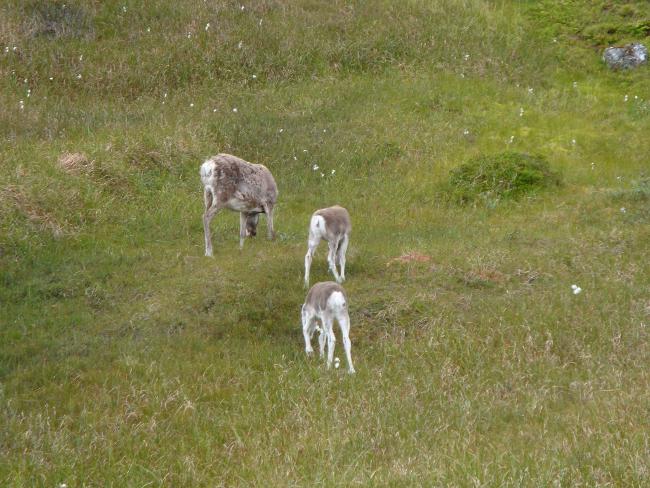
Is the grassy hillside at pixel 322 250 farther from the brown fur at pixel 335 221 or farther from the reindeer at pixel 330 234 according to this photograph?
the brown fur at pixel 335 221

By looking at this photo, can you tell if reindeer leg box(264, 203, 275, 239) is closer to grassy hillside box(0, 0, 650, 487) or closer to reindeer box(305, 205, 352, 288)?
grassy hillside box(0, 0, 650, 487)

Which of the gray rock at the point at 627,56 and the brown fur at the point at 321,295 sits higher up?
the gray rock at the point at 627,56

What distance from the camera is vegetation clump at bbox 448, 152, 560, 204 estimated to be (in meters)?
18.3

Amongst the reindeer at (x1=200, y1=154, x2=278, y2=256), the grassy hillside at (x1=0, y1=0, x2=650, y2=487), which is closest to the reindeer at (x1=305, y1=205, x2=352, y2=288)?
the grassy hillside at (x1=0, y1=0, x2=650, y2=487)

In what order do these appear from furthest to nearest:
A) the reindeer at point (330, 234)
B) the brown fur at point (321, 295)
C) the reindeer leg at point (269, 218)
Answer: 1. the reindeer leg at point (269, 218)
2. the reindeer at point (330, 234)
3. the brown fur at point (321, 295)

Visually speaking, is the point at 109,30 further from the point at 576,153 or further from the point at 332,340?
the point at 332,340

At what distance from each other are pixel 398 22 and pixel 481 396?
1854cm

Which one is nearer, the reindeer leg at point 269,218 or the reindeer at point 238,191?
the reindeer at point 238,191

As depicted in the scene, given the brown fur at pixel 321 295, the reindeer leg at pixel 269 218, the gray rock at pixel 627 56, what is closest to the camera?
the brown fur at pixel 321 295

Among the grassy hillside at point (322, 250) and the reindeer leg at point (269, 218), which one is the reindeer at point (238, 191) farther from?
the grassy hillside at point (322, 250)

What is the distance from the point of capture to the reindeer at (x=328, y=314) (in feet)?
34.1

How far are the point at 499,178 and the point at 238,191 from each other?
600cm

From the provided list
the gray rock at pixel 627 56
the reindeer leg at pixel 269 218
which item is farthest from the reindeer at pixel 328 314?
the gray rock at pixel 627 56

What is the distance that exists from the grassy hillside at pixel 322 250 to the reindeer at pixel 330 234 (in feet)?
1.25
